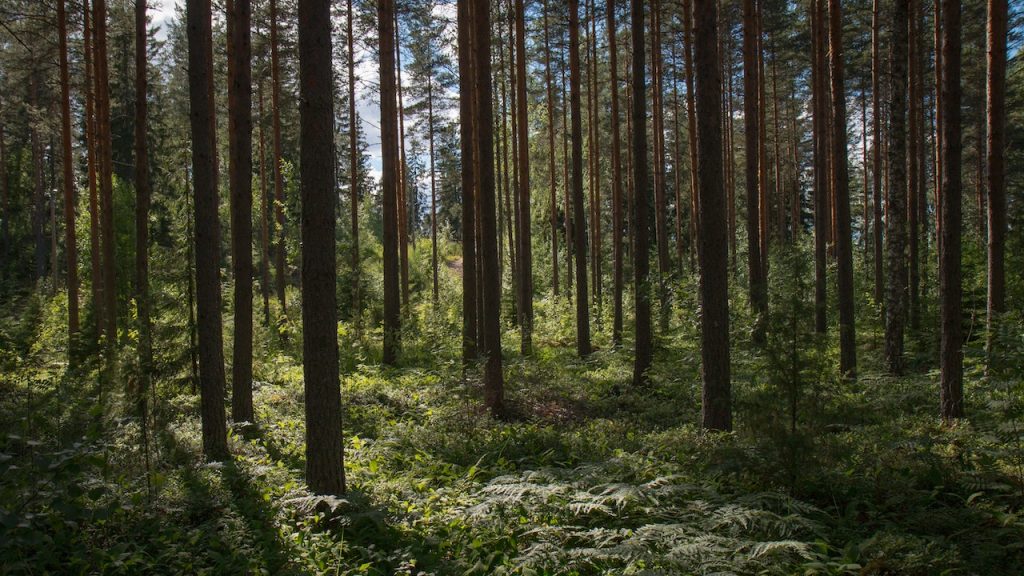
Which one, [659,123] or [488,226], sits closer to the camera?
[488,226]

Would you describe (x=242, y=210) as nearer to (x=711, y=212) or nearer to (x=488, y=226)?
(x=488, y=226)

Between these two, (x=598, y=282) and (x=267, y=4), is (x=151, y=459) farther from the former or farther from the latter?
(x=598, y=282)

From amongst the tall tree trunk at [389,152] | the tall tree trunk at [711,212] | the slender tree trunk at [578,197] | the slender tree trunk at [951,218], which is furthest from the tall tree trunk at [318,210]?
the slender tree trunk at [578,197]

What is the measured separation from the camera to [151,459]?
7309mm

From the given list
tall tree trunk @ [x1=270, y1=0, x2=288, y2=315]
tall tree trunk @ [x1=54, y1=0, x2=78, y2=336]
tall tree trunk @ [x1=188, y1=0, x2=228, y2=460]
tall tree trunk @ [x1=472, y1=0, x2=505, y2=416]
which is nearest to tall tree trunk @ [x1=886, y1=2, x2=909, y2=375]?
tall tree trunk @ [x1=472, y1=0, x2=505, y2=416]

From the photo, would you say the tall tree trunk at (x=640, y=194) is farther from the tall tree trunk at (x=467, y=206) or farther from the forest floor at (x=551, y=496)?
the forest floor at (x=551, y=496)

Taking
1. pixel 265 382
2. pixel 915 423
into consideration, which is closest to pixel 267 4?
pixel 265 382

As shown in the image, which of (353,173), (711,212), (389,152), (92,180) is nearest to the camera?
(711,212)

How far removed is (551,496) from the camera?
564 cm

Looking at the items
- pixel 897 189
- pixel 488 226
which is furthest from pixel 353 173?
pixel 897 189

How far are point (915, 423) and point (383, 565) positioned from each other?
735 cm

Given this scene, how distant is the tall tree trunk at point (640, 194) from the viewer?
1184 cm

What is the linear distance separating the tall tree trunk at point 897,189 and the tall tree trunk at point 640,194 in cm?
470

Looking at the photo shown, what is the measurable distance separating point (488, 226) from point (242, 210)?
4062 mm
